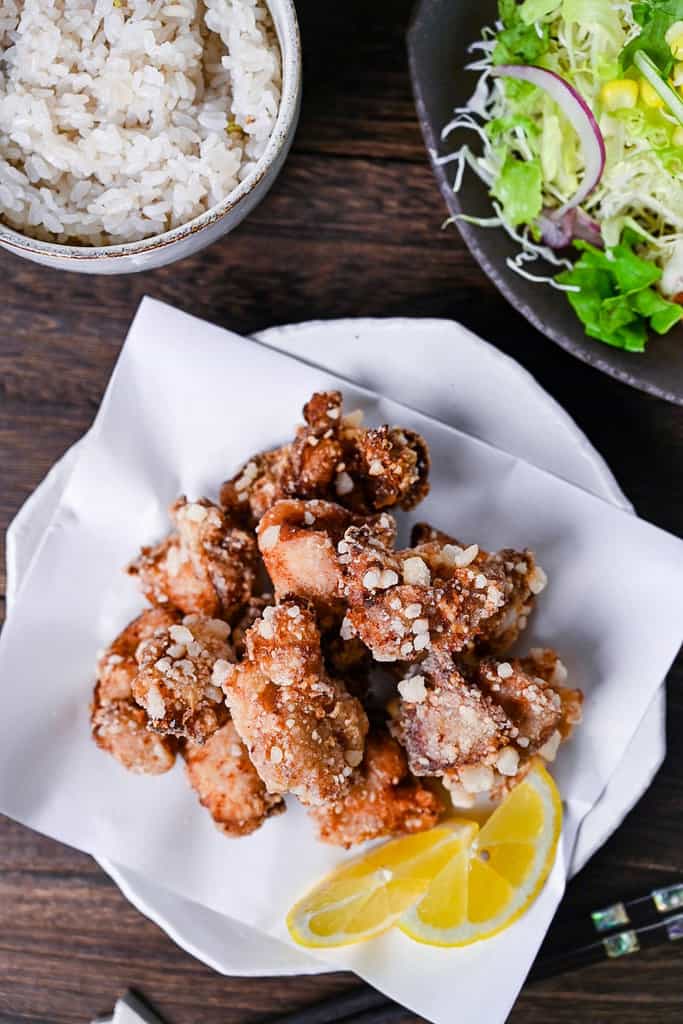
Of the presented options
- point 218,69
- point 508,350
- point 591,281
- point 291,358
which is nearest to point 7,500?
point 291,358

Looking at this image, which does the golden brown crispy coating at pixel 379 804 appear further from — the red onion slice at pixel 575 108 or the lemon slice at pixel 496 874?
the red onion slice at pixel 575 108

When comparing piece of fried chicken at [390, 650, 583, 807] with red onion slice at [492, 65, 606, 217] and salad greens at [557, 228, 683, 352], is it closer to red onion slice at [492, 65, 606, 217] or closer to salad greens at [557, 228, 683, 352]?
salad greens at [557, 228, 683, 352]

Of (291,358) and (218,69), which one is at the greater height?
(218,69)

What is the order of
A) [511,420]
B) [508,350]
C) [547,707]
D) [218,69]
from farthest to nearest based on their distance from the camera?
[508,350] → [511,420] → [218,69] → [547,707]

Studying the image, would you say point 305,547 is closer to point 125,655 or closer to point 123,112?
point 125,655

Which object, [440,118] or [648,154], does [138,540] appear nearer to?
[440,118]

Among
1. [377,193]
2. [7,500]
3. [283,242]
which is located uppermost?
[377,193]

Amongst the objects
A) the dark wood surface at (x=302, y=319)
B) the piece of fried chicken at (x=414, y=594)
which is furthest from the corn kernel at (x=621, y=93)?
the piece of fried chicken at (x=414, y=594)
